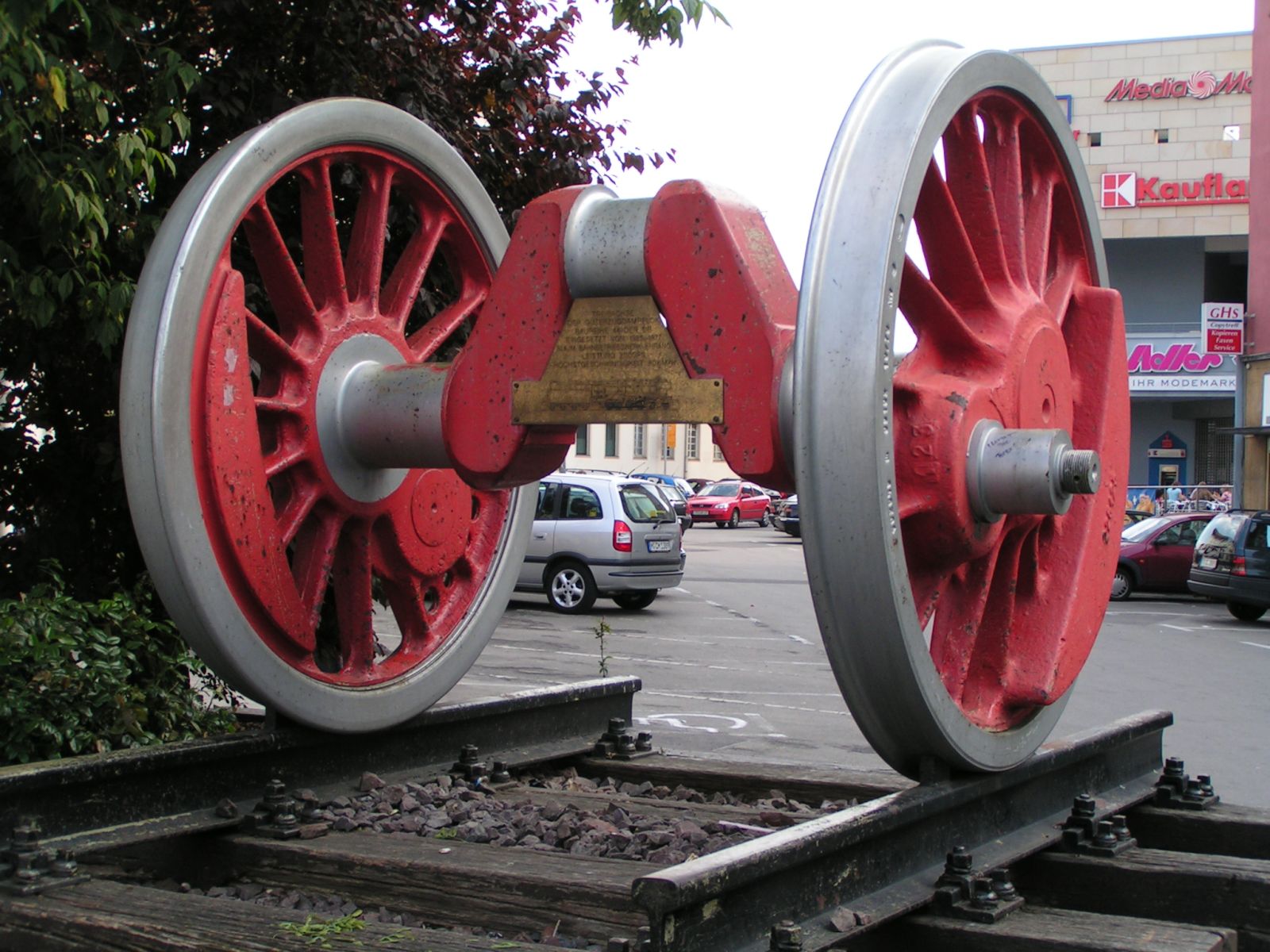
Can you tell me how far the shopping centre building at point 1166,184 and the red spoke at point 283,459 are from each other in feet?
125

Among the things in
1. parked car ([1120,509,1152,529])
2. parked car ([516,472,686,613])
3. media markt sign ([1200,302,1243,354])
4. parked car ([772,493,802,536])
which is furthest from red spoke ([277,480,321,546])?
parked car ([772,493,802,536])

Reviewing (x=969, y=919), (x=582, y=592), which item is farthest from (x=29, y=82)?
(x=582, y=592)

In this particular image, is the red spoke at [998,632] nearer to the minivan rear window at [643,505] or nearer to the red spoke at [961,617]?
the red spoke at [961,617]

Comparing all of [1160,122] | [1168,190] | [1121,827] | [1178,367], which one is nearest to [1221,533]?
[1121,827]

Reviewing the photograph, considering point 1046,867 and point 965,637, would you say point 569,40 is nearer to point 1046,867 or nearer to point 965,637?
point 965,637

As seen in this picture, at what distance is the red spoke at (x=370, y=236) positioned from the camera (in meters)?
4.87

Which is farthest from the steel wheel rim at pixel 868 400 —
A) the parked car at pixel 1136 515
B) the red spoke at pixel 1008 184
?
the parked car at pixel 1136 515

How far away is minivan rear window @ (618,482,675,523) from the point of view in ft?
61.6

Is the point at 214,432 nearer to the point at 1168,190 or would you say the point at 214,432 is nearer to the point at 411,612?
the point at 411,612

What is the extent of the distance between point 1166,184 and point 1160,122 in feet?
7.07

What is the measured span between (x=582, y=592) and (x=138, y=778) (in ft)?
48.9

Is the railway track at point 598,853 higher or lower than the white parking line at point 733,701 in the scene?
higher

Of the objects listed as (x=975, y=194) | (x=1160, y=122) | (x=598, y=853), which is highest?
(x=1160, y=122)

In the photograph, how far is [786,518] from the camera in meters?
42.9
